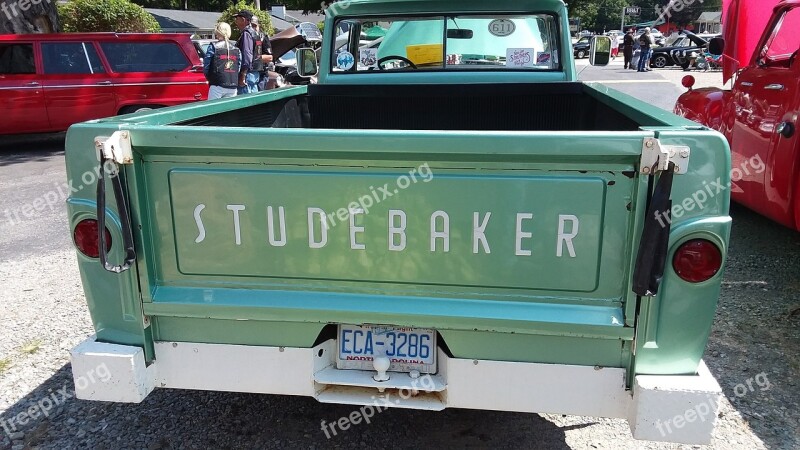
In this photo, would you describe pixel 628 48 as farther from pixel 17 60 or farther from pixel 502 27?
pixel 502 27

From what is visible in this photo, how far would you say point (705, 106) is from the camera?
17.9ft

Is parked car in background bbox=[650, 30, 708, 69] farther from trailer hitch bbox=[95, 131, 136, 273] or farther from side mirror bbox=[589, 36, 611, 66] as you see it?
trailer hitch bbox=[95, 131, 136, 273]

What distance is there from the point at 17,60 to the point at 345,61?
6914 mm

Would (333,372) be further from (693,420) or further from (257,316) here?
(693,420)

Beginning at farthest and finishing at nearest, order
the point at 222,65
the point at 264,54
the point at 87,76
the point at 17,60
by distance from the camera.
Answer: the point at 264,54, the point at 87,76, the point at 17,60, the point at 222,65

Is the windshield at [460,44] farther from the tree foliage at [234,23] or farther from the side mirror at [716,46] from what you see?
the tree foliage at [234,23]

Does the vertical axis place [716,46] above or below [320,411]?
above

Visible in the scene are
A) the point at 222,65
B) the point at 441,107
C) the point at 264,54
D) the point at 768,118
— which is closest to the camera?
the point at 441,107

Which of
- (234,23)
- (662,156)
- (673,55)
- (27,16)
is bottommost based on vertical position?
(673,55)

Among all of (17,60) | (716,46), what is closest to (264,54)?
(17,60)

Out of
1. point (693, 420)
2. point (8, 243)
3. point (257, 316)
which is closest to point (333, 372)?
point (257, 316)

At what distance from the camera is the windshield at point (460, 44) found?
429 centimetres

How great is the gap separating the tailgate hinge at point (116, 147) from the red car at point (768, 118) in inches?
150

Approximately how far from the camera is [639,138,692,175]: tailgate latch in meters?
1.75
